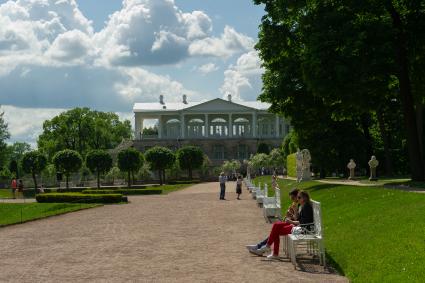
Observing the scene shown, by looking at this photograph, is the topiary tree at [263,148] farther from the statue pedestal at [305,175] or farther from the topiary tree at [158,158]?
the statue pedestal at [305,175]

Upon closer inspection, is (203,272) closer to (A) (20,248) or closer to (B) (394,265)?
(B) (394,265)

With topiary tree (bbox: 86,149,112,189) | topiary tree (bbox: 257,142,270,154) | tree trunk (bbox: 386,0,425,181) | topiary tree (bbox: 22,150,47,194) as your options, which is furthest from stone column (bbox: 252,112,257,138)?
tree trunk (bbox: 386,0,425,181)

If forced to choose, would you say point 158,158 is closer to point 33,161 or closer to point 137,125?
point 33,161

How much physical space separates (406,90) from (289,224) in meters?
14.3

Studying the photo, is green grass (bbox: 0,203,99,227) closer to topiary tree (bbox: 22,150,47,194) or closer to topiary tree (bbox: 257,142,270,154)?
topiary tree (bbox: 22,150,47,194)

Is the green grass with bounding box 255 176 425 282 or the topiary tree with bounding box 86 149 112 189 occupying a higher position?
the topiary tree with bounding box 86 149 112 189

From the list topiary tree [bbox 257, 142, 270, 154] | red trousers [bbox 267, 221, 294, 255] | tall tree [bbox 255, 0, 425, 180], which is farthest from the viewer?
topiary tree [bbox 257, 142, 270, 154]

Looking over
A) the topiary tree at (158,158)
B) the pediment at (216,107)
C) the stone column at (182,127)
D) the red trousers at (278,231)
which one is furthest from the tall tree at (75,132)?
the red trousers at (278,231)

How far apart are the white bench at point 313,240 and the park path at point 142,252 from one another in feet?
1.14

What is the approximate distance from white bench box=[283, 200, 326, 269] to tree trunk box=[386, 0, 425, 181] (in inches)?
553

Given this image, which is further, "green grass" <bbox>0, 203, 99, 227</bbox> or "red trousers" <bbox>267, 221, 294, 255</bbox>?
"green grass" <bbox>0, 203, 99, 227</bbox>

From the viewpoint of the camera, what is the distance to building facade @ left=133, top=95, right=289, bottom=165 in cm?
11239

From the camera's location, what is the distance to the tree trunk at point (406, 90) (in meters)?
24.7

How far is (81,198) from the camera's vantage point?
36750mm
